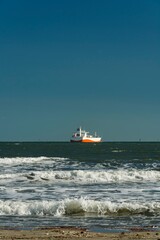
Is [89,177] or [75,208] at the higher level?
[89,177]

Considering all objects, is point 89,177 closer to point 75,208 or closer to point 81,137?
point 75,208

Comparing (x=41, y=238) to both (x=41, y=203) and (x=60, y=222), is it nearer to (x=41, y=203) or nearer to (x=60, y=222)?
(x=60, y=222)

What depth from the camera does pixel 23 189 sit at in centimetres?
2225

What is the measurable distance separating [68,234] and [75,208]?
5131mm

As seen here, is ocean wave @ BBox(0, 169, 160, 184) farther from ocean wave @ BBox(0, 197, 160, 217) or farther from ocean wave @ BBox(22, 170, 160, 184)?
ocean wave @ BBox(0, 197, 160, 217)

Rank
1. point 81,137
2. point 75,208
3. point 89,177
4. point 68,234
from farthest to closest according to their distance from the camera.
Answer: point 81,137
point 89,177
point 75,208
point 68,234

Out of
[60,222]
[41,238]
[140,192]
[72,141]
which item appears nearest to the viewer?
[41,238]

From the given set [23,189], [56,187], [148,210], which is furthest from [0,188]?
[148,210]

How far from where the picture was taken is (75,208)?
53.3ft

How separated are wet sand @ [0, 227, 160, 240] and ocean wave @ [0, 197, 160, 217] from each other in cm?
376

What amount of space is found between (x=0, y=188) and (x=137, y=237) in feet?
42.7

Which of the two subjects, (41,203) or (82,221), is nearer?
(82,221)

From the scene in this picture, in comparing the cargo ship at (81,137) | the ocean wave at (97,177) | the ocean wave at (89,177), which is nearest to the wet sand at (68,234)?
the ocean wave at (89,177)

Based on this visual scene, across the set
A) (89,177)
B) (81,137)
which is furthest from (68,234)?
(81,137)
